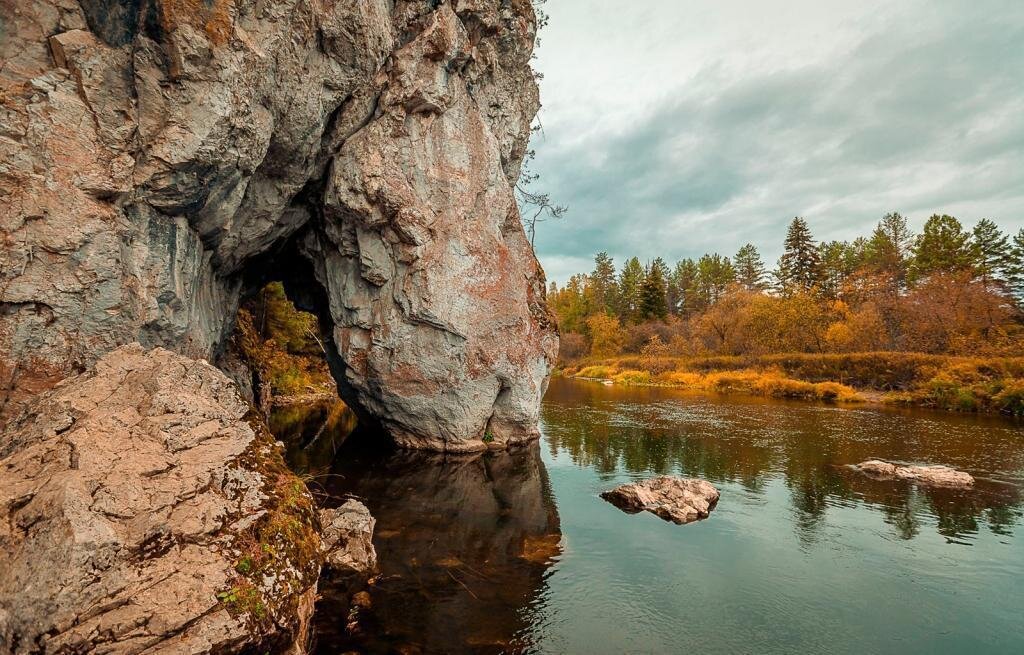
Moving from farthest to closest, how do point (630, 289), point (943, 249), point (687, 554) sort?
point (630, 289) → point (943, 249) → point (687, 554)

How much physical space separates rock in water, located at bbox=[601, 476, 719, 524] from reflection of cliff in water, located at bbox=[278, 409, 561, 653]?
1830mm

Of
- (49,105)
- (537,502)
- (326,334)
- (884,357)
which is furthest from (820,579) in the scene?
(884,357)

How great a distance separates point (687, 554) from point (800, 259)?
61.0 metres

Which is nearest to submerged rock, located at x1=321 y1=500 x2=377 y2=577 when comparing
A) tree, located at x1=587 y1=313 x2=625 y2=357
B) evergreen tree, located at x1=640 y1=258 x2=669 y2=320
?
tree, located at x1=587 y1=313 x2=625 y2=357

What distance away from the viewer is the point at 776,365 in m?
40.0

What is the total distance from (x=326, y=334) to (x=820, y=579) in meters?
17.2

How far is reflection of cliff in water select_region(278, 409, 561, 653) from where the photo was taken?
6328mm

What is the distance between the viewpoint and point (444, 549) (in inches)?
357

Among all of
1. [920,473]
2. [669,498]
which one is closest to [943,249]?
[920,473]

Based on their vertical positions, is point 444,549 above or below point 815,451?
below

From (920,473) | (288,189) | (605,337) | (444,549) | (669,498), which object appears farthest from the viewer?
(605,337)

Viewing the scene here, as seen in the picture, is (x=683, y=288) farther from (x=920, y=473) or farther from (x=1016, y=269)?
(x=920, y=473)

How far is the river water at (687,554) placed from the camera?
6566 mm

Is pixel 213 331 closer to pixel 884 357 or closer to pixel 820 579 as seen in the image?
pixel 820 579
